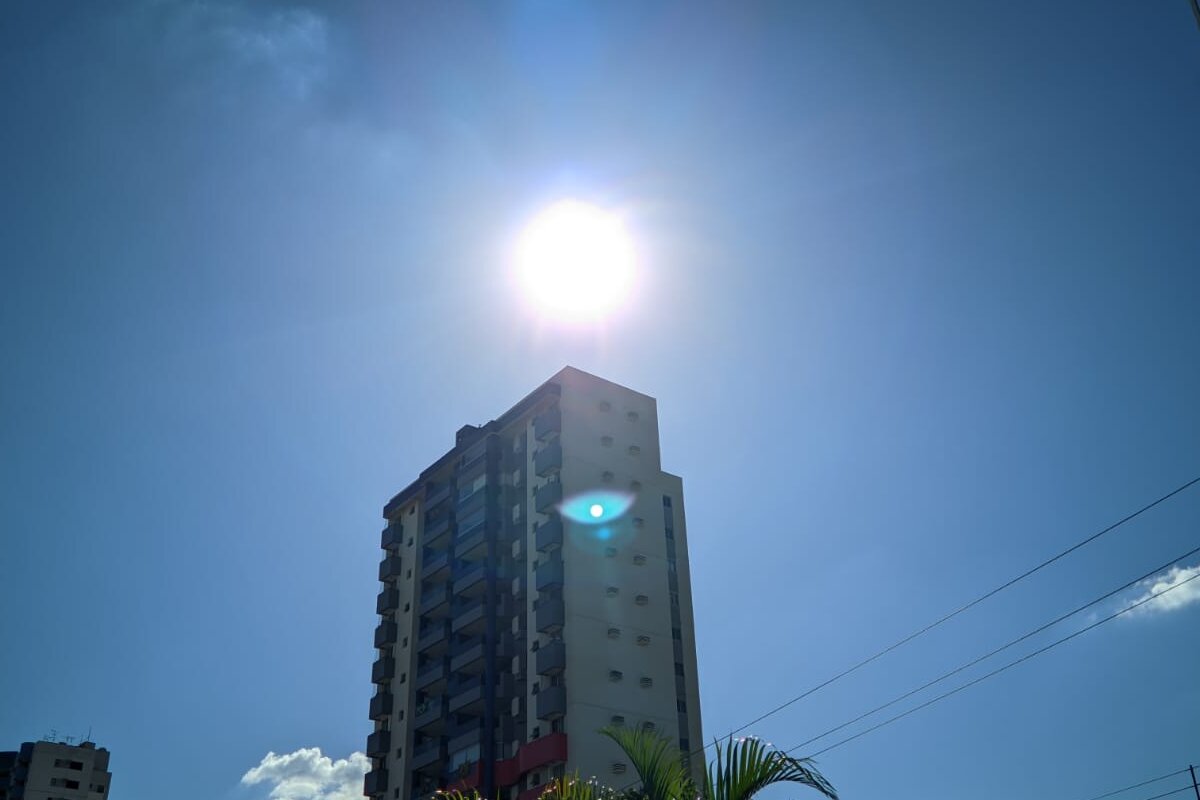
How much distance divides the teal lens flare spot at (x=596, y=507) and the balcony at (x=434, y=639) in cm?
1279

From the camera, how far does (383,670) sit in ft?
267

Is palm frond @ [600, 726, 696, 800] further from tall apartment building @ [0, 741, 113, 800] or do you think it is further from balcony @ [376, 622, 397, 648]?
tall apartment building @ [0, 741, 113, 800]

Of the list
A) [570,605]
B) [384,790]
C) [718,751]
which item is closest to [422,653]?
[384,790]

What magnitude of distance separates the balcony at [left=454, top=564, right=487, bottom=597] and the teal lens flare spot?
292 inches

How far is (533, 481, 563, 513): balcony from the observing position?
2763 inches

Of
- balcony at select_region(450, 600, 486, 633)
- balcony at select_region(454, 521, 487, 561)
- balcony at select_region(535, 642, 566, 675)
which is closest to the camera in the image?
balcony at select_region(535, 642, 566, 675)

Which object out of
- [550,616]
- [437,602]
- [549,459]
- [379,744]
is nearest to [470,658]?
[437,602]

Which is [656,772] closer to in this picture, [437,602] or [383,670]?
[437,602]

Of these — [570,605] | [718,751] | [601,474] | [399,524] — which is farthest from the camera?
[399,524]

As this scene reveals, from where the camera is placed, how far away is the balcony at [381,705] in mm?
79375

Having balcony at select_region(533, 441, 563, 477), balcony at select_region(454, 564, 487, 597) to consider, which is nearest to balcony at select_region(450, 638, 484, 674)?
balcony at select_region(454, 564, 487, 597)

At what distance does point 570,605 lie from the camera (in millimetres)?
67250

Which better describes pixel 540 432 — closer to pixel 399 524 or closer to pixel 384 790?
pixel 399 524

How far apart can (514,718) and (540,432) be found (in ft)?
59.1
